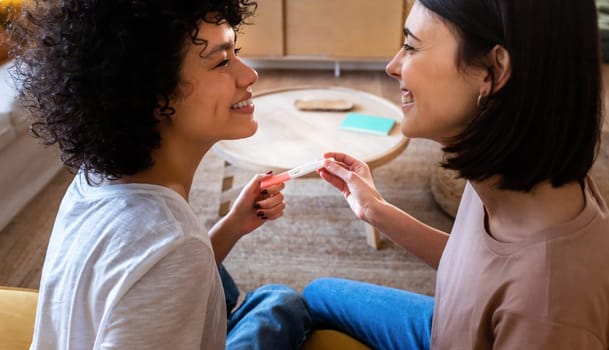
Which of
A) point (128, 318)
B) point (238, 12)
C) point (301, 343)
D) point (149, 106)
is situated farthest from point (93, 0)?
point (301, 343)

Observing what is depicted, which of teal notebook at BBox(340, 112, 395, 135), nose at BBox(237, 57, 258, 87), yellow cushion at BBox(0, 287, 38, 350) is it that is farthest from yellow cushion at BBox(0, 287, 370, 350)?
teal notebook at BBox(340, 112, 395, 135)

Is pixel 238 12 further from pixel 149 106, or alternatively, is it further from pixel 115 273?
pixel 115 273

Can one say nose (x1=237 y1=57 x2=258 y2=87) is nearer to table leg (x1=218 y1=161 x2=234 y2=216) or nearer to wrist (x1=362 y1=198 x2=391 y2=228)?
wrist (x1=362 y1=198 x2=391 y2=228)

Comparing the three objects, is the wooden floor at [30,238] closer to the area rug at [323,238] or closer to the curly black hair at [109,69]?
the area rug at [323,238]

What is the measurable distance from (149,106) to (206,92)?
3.6 inches

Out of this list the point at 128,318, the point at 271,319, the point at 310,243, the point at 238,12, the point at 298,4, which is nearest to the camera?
the point at 128,318

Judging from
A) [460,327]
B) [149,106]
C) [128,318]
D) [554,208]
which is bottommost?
[460,327]

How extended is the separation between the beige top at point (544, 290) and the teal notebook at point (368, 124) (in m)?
1.22

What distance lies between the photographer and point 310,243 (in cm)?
206

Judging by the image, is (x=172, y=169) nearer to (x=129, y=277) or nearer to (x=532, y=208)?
(x=129, y=277)

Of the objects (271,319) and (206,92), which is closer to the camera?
(206,92)

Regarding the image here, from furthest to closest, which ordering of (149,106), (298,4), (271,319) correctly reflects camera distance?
(298,4), (271,319), (149,106)

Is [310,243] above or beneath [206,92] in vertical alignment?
beneath

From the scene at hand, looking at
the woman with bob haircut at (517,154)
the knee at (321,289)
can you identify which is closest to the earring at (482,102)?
the woman with bob haircut at (517,154)
